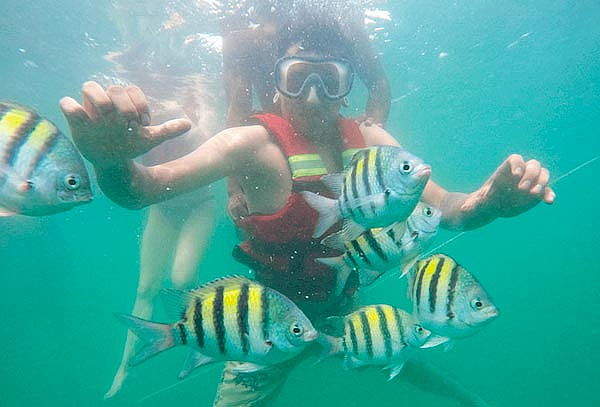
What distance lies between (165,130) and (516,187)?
2495 millimetres

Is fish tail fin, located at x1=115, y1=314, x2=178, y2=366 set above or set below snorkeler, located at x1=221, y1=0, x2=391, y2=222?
below

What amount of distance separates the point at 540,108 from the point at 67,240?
53570 mm

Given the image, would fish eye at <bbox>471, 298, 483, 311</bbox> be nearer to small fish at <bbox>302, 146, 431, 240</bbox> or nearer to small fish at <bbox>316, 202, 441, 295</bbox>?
small fish at <bbox>316, 202, 441, 295</bbox>

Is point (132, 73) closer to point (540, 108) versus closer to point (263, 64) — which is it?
point (263, 64)

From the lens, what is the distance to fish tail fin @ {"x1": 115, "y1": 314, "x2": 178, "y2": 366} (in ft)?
7.34

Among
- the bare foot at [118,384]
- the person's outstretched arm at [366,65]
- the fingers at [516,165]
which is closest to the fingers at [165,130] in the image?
the fingers at [516,165]

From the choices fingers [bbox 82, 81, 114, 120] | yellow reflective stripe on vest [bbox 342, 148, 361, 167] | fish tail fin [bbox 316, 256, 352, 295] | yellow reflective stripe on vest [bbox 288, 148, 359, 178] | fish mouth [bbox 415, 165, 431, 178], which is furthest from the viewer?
yellow reflective stripe on vest [bbox 342, 148, 361, 167]

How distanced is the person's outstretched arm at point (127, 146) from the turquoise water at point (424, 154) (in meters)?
3.37

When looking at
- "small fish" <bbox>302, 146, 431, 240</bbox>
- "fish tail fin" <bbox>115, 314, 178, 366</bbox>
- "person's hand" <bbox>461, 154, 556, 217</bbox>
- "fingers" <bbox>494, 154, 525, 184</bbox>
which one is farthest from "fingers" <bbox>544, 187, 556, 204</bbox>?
"fish tail fin" <bbox>115, 314, 178, 366</bbox>

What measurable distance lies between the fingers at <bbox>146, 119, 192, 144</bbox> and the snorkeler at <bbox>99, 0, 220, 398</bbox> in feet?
21.8

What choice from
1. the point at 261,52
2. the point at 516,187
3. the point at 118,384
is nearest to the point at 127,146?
the point at 516,187

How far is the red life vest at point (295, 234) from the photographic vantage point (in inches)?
149

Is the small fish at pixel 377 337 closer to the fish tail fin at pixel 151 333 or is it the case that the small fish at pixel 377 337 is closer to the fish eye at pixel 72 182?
the fish tail fin at pixel 151 333

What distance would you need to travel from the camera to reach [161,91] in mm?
14750
